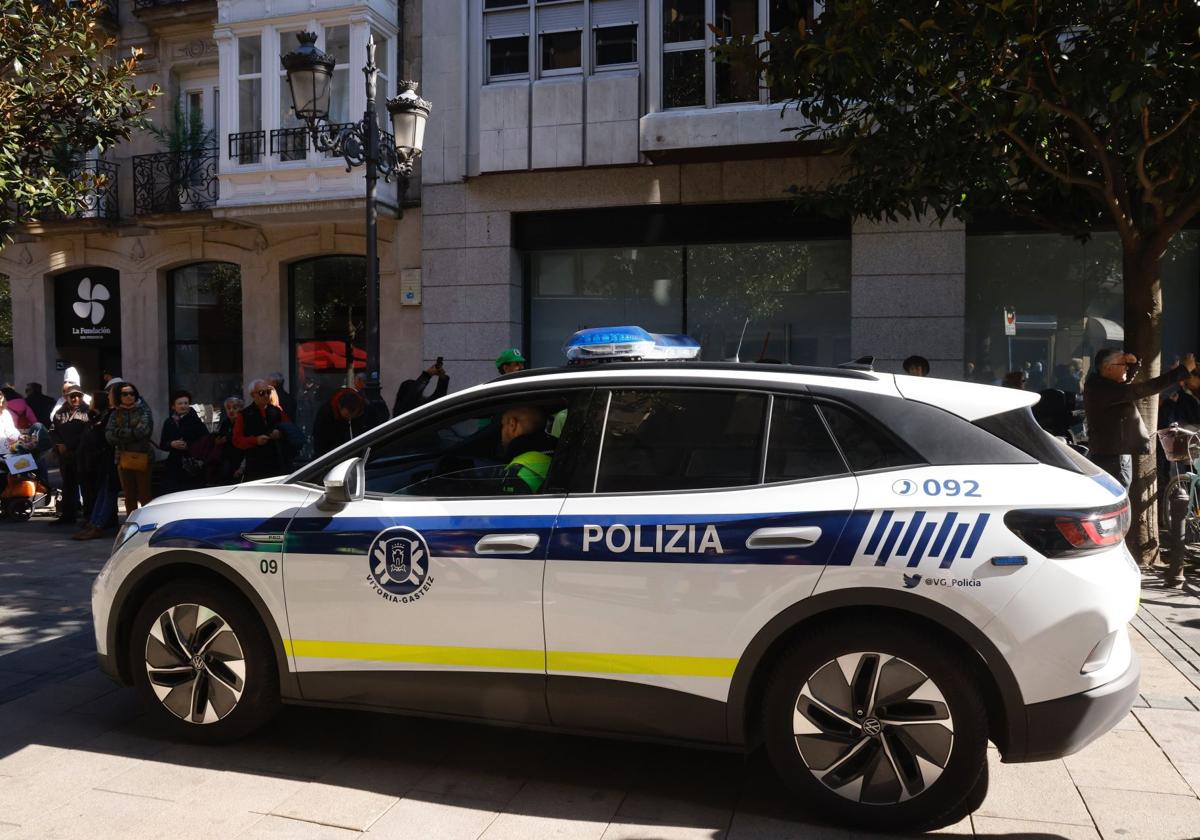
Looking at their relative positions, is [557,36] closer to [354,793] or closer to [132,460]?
[132,460]

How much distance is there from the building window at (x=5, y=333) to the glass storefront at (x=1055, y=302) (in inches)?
673

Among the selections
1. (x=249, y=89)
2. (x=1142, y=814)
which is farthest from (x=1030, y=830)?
(x=249, y=89)

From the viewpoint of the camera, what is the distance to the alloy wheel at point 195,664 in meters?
4.41

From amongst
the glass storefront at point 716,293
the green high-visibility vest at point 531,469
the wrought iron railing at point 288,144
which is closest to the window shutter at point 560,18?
the glass storefront at point 716,293

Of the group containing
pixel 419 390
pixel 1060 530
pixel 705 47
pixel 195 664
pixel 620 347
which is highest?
pixel 705 47

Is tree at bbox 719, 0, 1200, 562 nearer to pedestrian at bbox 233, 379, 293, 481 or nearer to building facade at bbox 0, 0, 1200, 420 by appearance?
building facade at bbox 0, 0, 1200, 420

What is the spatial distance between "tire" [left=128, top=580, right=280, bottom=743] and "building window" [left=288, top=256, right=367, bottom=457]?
39.8 ft

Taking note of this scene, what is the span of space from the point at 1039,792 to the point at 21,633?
6.24 m

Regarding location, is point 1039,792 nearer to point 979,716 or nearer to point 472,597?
point 979,716

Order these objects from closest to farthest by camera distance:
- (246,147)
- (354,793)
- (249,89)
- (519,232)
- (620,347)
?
(354,793) < (620,347) < (519,232) < (246,147) < (249,89)

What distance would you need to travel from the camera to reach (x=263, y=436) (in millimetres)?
9711

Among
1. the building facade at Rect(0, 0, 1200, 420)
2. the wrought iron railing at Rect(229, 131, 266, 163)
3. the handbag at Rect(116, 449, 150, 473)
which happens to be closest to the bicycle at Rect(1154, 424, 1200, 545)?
the building facade at Rect(0, 0, 1200, 420)

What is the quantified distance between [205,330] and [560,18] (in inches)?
324

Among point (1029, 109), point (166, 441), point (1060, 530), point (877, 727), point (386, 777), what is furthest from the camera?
point (166, 441)
